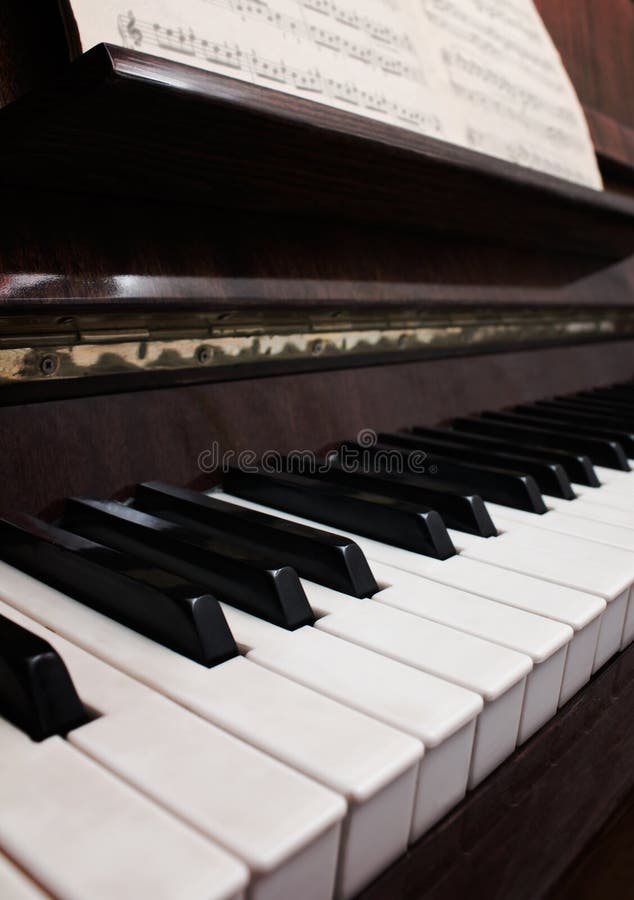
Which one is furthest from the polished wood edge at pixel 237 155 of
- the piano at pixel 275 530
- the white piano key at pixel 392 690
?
the white piano key at pixel 392 690

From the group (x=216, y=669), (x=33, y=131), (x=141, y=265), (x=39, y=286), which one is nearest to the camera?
(x=216, y=669)

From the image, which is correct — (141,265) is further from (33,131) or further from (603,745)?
(603,745)

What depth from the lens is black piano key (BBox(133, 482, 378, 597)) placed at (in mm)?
711

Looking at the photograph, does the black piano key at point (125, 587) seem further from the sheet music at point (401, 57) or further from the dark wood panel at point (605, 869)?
the sheet music at point (401, 57)

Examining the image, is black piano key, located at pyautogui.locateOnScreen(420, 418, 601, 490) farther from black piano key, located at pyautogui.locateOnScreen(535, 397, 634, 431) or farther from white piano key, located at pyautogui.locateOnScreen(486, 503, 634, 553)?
black piano key, located at pyautogui.locateOnScreen(535, 397, 634, 431)

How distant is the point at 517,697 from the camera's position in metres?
0.60

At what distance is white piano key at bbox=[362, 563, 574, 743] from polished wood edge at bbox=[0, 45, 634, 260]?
0.46 m

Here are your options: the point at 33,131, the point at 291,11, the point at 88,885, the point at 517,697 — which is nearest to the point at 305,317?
the point at 291,11

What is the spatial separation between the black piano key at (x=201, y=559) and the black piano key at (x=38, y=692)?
0.57 ft

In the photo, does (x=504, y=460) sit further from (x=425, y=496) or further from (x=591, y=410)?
(x=591, y=410)

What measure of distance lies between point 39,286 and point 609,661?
662 millimetres

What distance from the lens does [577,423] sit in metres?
1.43

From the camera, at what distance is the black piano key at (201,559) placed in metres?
0.64

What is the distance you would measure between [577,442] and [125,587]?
2.93ft
